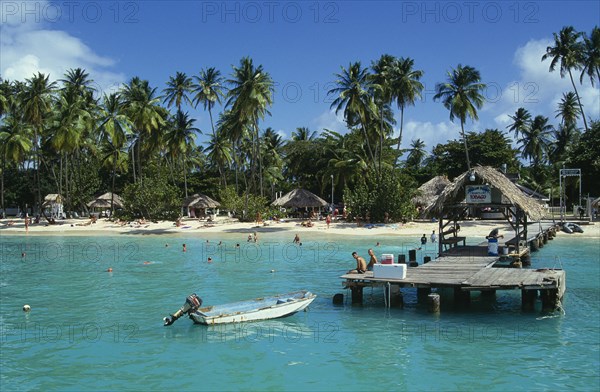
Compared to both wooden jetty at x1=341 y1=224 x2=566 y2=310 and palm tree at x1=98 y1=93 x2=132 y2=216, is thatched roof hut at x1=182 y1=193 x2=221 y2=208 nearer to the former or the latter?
palm tree at x1=98 y1=93 x2=132 y2=216

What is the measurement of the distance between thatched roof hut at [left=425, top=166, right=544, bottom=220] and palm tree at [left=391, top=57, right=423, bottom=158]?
3186cm

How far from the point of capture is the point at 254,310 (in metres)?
18.0

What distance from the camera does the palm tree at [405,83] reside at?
56500 mm

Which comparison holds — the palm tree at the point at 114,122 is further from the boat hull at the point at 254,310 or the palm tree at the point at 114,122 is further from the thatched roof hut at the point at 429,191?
the boat hull at the point at 254,310

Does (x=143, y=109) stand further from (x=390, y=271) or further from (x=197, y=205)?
(x=390, y=271)

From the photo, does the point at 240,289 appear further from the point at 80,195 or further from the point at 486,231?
the point at 80,195

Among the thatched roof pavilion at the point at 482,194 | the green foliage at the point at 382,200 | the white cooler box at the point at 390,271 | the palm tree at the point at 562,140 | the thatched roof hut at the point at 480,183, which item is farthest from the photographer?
the palm tree at the point at 562,140

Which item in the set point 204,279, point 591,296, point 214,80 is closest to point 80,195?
point 214,80

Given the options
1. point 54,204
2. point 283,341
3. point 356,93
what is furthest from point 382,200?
point 54,204

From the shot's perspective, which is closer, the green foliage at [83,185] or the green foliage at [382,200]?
the green foliage at [382,200]

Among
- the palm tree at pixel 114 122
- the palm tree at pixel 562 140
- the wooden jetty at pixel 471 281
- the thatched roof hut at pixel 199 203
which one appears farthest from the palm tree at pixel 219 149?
the wooden jetty at pixel 471 281

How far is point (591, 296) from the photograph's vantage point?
2139 cm

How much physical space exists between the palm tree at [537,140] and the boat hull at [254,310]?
7196 centimetres

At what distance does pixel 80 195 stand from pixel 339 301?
58925 mm
